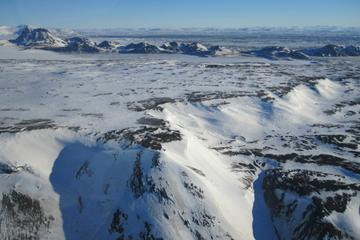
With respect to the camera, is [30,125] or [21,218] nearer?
[21,218]

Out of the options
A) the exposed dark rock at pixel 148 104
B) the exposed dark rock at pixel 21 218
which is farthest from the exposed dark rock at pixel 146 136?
the exposed dark rock at pixel 148 104

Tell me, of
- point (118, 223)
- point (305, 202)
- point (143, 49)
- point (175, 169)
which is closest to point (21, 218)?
point (118, 223)

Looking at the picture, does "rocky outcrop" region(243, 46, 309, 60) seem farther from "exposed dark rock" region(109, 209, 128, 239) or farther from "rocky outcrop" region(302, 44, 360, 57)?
"exposed dark rock" region(109, 209, 128, 239)

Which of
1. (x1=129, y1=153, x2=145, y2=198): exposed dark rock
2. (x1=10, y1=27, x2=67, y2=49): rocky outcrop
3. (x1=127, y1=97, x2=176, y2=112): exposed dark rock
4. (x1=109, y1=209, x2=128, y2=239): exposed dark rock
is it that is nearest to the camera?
(x1=109, y1=209, x2=128, y2=239): exposed dark rock

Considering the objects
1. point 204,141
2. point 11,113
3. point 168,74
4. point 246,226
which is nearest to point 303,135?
point 204,141

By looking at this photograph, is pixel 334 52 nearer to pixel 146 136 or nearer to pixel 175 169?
pixel 146 136

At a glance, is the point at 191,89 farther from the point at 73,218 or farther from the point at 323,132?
the point at 73,218

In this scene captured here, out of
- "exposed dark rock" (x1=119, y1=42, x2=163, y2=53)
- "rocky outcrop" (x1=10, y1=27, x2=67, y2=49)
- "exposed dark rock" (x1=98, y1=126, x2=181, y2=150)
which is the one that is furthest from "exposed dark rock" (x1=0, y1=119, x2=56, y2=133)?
"rocky outcrop" (x1=10, y1=27, x2=67, y2=49)

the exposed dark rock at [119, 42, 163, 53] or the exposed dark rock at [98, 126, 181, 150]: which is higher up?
the exposed dark rock at [98, 126, 181, 150]
